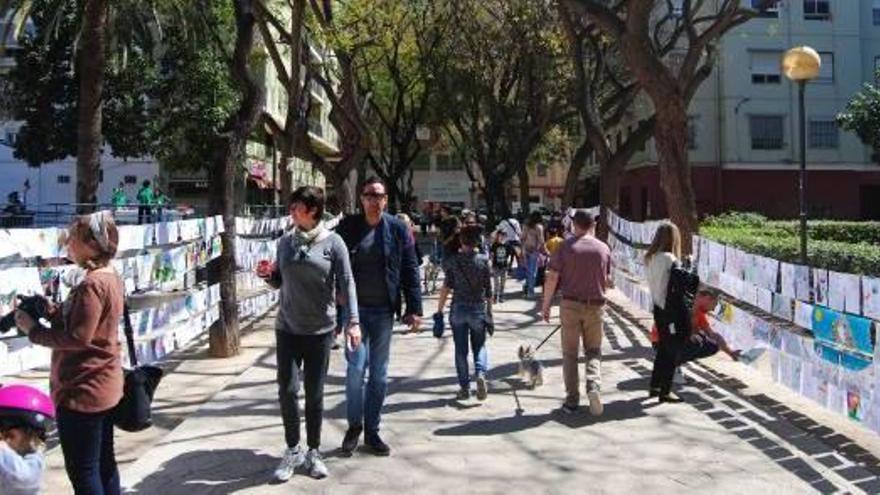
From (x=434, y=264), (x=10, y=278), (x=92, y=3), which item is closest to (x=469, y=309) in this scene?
(x=10, y=278)

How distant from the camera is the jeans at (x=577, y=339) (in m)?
8.02

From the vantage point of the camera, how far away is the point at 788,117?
146 ft

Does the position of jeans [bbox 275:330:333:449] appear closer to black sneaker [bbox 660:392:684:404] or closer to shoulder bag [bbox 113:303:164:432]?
shoulder bag [bbox 113:303:164:432]

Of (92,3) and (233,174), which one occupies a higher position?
(92,3)

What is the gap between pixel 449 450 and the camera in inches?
272

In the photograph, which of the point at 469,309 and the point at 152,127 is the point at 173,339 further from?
the point at 152,127

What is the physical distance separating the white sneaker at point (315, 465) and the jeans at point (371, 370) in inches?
20.3

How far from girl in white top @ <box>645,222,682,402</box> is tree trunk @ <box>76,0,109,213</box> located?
24.8 ft

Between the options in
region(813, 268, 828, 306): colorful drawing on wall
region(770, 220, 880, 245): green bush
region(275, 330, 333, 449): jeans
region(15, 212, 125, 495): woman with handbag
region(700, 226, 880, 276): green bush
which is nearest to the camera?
region(15, 212, 125, 495): woman with handbag

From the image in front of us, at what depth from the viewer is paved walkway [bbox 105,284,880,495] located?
611cm

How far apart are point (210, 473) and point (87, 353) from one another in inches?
83.1

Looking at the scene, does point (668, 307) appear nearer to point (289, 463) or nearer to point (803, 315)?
point (803, 315)

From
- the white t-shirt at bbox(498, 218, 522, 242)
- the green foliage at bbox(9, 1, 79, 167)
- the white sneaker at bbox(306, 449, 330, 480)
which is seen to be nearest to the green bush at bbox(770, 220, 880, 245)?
the white t-shirt at bbox(498, 218, 522, 242)

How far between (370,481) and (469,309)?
8.99 feet
